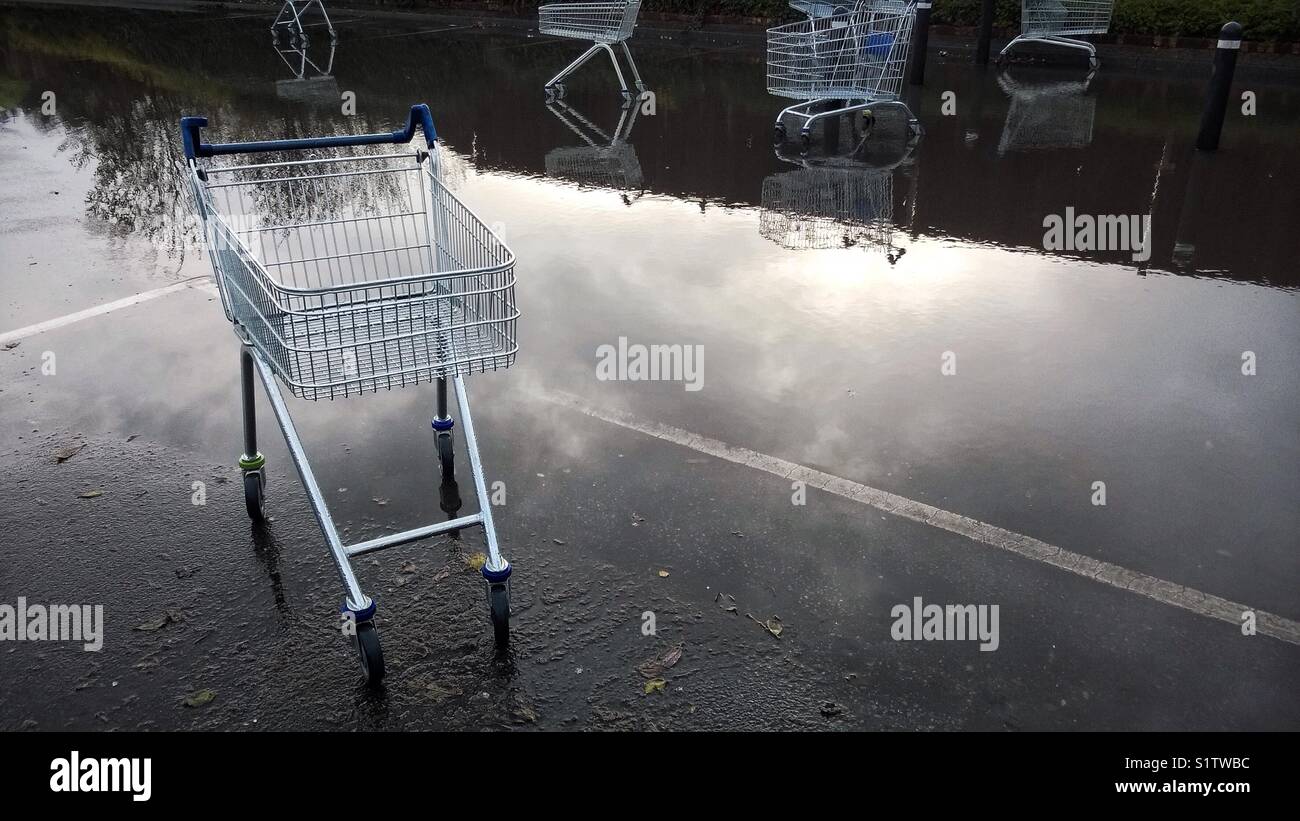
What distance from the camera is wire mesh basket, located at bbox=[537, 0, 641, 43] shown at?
10258 millimetres

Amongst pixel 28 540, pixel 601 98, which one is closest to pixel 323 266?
pixel 28 540

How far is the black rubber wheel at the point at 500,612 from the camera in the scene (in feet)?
9.64

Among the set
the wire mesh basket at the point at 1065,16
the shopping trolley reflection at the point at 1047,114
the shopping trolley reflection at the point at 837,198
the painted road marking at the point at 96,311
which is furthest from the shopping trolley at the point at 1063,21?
the painted road marking at the point at 96,311

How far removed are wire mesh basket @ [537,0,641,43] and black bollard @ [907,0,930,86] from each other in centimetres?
304

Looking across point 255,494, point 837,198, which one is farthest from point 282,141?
point 837,198

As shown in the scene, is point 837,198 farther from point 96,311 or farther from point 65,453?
point 65,453

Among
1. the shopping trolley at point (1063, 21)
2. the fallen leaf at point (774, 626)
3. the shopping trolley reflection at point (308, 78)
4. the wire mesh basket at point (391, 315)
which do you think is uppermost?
the shopping trolley at point (1063, 21)

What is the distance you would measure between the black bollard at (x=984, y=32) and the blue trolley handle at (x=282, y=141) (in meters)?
10.8

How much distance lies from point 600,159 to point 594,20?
3.64m

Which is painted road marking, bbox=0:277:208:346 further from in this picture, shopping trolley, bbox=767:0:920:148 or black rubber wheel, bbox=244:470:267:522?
shopping trolley, bbox=767:0:920:148

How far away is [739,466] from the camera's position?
3.90m

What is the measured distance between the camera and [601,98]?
1127 centimetres

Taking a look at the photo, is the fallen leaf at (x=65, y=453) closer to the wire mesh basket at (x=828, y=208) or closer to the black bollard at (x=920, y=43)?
the wire mesh basket at (x=828, y=208)
